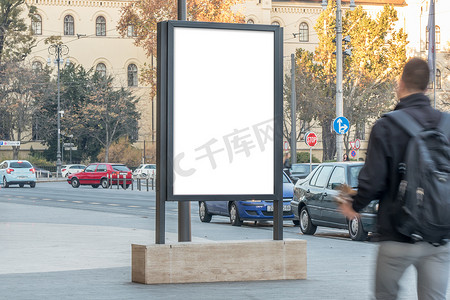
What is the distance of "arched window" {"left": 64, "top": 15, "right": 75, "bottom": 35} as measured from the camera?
84000 mm

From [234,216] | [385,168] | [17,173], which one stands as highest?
[385,168]

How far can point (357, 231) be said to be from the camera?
16.5 meters

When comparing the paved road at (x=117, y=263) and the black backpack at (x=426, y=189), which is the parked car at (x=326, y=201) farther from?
the black backpack at (x=426, y=189)

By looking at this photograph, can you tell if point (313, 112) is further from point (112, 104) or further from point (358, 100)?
point (112, 104)

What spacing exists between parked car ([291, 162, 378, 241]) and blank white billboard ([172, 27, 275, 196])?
6371 millimetres

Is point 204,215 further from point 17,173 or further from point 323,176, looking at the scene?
point 17,173

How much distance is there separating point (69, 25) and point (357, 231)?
70954 mm

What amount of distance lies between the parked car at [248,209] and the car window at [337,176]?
2687 mm

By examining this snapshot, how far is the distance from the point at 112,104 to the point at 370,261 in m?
65.9

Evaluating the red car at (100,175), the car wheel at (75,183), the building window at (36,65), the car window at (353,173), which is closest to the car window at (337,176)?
the car window at (353,173)

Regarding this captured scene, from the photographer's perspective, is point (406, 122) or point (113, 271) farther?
point (113, 271)

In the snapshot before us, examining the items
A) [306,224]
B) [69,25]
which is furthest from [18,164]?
[306,224]

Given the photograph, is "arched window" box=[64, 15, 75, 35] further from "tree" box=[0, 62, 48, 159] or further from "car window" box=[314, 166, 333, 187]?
"car window" box=[314, 166, 333, 187]

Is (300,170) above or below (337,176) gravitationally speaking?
below
